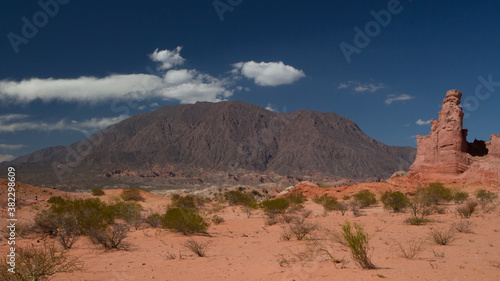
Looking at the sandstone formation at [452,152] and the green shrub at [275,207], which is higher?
the sandstone formation at [452,152]

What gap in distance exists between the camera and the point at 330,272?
5.92 meters

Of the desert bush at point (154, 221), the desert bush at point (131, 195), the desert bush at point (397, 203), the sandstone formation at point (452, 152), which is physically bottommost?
the desert bush at point (131, 195)

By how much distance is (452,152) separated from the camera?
3681 cm

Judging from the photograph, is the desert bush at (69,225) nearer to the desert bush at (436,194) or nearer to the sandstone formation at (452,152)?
the desert bush at (436,194)

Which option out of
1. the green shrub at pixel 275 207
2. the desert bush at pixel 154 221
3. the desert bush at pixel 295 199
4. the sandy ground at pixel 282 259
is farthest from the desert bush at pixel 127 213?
the desert bush at pixel 295 199

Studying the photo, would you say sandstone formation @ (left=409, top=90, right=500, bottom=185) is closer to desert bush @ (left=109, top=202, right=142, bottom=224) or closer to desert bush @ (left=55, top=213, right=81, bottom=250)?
desert bush @ (left=109, top=202, right=142, bottom=224)

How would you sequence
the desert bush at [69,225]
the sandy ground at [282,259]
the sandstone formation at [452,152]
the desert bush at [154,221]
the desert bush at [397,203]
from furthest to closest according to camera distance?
1. the sandstone formation at [452,152]
2. the desert bush at [397,203]
3. the desert bush at [154,221]
4. the desert bush at [69,225]
5. the sandy ground at [282,259]

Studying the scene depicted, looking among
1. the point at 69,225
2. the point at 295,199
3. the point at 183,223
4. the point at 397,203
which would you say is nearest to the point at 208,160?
the point at 295,199

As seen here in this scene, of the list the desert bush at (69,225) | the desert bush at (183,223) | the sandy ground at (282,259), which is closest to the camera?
the sandy ground at (282,259)

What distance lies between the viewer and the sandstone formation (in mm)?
34438

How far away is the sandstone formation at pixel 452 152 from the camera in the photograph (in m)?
34.4

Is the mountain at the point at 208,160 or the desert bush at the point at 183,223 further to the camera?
the mountain at the point at 208,160

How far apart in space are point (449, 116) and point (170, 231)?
3946cm

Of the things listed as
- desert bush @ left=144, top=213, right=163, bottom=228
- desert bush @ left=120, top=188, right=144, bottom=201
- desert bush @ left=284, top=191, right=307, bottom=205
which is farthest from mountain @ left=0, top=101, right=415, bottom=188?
desert bush @ left=144, top=213, right=163, bottom=228
